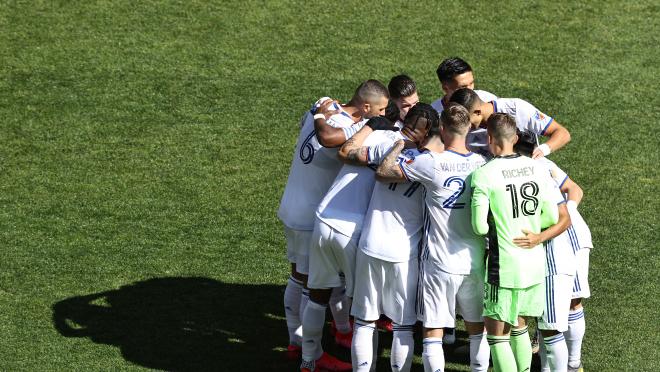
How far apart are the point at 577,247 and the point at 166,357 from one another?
3.29 m

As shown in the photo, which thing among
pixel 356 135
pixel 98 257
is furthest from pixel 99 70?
pixel 356 135

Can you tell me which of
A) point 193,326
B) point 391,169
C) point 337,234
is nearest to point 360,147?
point 391,169

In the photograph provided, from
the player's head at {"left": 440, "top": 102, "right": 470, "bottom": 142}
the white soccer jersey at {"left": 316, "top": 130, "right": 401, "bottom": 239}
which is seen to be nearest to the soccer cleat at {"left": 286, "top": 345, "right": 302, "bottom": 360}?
the white soccer jersey at {"left": 316, "top": 130, "right": 401, "bottom": 239}

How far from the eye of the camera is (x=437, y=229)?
736 cm

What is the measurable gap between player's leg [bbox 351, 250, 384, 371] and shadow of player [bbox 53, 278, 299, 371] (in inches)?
40.3

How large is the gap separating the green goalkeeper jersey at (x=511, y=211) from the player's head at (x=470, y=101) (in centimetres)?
83

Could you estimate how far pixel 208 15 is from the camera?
49.2 ft

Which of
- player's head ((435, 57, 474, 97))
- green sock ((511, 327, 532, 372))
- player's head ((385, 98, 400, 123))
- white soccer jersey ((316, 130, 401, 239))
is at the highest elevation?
player's head ((435, 57, 474, 97))

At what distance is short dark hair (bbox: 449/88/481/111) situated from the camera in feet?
26.0

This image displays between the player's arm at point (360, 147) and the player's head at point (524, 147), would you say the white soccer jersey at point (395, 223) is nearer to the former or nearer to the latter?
the player's arm at point (360, 147)

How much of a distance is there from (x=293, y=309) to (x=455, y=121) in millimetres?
2321

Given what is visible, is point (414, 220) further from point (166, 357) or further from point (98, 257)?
point (98, 257)

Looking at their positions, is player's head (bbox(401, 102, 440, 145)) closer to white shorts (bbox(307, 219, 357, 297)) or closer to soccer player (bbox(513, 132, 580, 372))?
soccer player (bbox(513, 132, 580, 372))

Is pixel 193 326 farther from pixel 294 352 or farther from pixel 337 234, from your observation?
pixel 337 234
